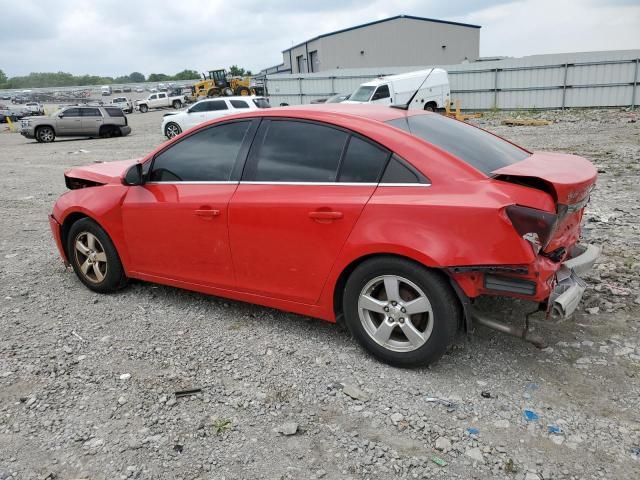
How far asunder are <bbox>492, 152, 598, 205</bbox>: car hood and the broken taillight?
227mm

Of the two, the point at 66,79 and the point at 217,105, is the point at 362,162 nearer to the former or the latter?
the point at 217,105

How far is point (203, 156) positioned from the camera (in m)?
3.99

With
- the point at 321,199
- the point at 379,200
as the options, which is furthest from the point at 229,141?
the point at 379,200

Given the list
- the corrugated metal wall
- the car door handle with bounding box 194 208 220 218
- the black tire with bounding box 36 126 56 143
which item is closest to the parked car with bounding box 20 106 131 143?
the black tire with bounding box 36 126 56 143

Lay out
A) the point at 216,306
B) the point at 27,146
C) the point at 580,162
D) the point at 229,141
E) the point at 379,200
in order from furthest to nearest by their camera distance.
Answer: the point at 27,146
the point at 216,306
the point at 229,141
the point at 580,162
the point at 379,200

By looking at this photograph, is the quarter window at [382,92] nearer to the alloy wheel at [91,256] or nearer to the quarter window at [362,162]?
the alloy wheel at [91,256]

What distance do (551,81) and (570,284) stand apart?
24.4 m

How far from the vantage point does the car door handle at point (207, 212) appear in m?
3.76

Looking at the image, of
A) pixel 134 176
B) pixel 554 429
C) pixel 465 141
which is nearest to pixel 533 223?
pixel 465 141

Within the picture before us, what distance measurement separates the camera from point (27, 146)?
2173 centimetres

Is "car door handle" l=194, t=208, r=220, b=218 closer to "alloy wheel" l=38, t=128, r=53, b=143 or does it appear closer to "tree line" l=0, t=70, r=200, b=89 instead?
"alloy wheel" l=38, t=128, r=53, b=143

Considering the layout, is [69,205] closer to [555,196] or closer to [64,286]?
[64,286]

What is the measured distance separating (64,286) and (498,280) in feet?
13.3

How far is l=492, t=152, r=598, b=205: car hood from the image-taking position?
9.59 ft
